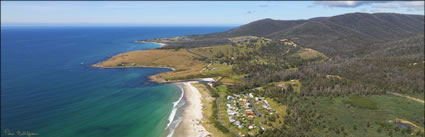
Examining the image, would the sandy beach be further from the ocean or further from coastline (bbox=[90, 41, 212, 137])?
the ocean

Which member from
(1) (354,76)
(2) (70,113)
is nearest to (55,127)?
(2) (70,113)

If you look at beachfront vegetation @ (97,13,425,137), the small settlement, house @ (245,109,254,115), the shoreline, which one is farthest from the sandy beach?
house @ (245,109,254,115)

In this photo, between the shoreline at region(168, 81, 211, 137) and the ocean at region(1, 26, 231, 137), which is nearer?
the shoreline at region(168, 81, 211, 137)

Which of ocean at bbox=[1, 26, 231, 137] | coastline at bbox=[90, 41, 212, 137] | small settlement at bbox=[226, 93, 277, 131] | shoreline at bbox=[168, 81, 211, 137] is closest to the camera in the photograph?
shoreline at bbox=[168, 81, 211, 137]

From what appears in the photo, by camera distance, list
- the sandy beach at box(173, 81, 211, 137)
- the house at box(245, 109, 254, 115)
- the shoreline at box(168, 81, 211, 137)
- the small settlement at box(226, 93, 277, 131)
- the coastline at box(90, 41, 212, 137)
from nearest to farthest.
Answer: the sandy beach at box(173, 81, 211, 137), the shoreline at box(168, 81, 211, 137), the coastline at box(90, 41, 212, 137), the small settlement at box(226, 93, 277, 131), the house at box(245, 109, 254, 115)

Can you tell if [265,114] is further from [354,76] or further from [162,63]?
[162,63]

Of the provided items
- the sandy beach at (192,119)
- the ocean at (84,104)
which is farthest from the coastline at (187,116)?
the ocean at (84,104)

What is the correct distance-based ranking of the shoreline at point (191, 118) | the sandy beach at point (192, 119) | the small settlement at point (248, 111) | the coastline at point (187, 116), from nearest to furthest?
the sandy beach at point (192, 119), the shoreline at point (191, 118), the coastline at point (187, 116), the small settlement at point (248, 111)

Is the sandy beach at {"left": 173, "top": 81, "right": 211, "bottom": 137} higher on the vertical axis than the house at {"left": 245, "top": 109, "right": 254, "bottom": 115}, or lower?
lower

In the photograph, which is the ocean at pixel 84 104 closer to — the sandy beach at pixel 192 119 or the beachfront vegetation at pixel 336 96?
the sandy beach at pixel 192 119
